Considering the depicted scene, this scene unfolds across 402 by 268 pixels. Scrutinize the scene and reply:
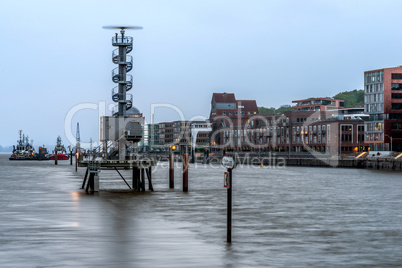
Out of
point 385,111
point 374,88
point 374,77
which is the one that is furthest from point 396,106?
point 374,77

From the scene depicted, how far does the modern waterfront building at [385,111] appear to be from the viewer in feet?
567

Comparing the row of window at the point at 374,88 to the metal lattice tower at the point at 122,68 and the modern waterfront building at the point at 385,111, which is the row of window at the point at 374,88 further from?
the metal lattice tower at the point at 122,68

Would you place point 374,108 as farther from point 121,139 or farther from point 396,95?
point 121,139

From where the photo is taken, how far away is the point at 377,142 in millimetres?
175625

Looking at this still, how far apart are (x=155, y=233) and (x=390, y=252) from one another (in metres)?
8.80

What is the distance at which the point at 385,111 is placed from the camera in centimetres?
17550

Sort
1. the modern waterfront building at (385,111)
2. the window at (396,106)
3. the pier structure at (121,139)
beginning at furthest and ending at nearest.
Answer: the window at (396,106)
the modern waterfront building at (385,111)
the pier structure at (121,139)

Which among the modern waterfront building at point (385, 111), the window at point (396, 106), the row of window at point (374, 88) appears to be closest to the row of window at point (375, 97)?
the modern waterfront building at point (385, 111)

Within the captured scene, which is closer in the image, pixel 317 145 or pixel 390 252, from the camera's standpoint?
pixel 390 252

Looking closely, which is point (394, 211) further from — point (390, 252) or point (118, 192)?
point (118, 192)

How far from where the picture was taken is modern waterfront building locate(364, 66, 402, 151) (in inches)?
6801

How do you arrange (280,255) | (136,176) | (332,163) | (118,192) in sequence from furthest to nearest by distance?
(332,163), (136,176), (118,192), (280,255)

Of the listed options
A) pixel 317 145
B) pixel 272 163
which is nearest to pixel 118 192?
pixel 272 163

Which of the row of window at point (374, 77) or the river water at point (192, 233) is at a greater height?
the row of window at point (374, 77)
